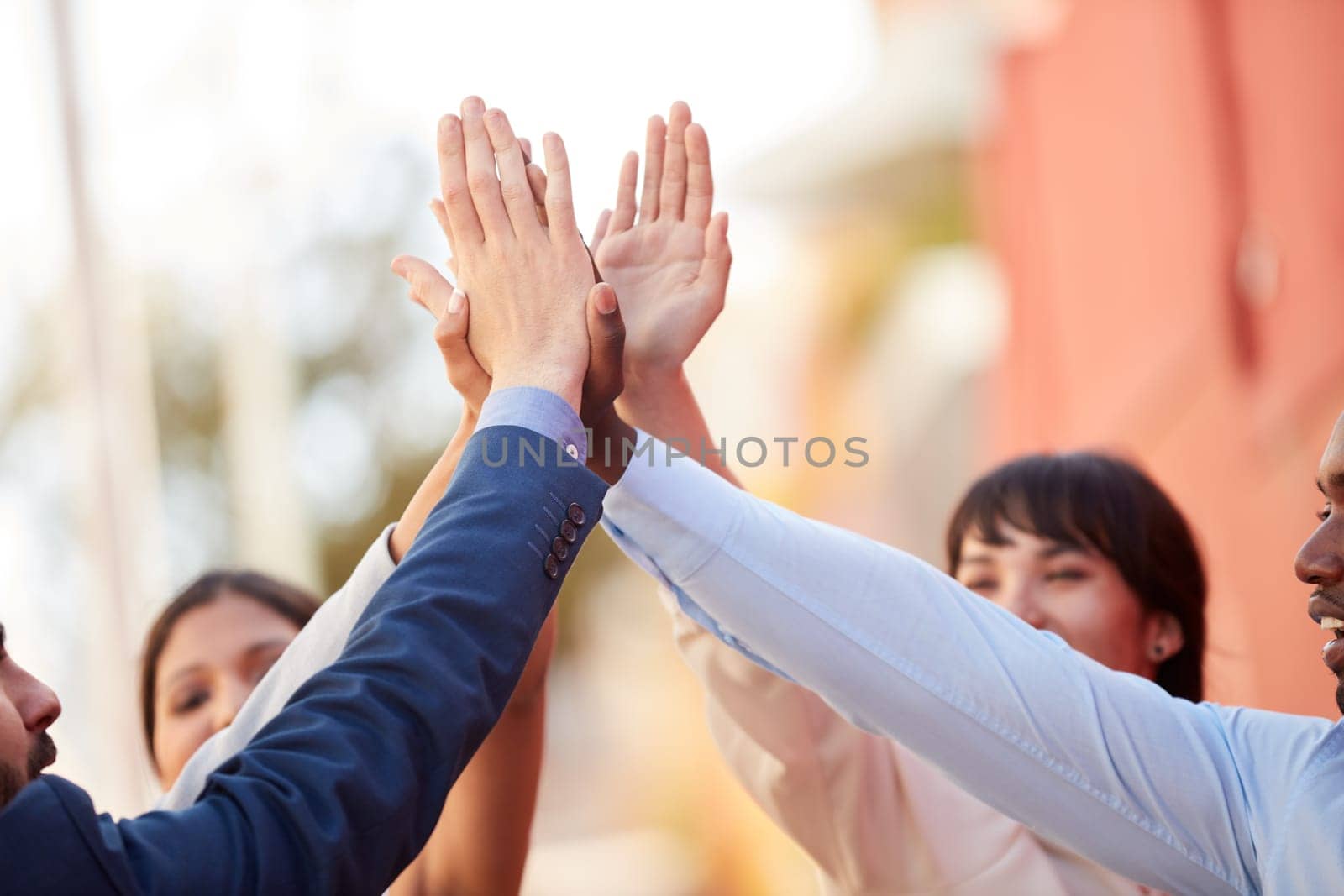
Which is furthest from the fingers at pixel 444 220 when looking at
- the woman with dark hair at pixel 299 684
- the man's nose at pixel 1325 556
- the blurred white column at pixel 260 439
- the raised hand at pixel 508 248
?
the blurred white column at pixel 260 439

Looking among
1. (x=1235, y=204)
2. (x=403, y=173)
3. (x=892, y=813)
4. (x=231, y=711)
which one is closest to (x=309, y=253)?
(x=403, y=173)

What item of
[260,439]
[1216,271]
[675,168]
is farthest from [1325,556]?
[260,439]

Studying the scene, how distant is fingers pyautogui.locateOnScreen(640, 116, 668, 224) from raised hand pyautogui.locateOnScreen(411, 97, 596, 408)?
11.2 inches

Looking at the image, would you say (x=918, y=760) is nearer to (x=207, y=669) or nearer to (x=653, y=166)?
(x=653, y=166)

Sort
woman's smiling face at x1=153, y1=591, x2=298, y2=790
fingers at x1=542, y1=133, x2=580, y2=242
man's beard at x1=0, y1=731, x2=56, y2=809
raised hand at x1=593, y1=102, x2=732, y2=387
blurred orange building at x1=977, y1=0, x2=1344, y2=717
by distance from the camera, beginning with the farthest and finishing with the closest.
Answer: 1. blurred orange building at x1=977, y1=0, x2=1344, y2=717
2. woman's smiling face at x1=153, y1=591, x2=298, y2=790
3. raised hand at x1=593, y1=102, x2=732, y2=387
4. fingers at x1=542, y1=133, x2=580, y2=242
5. man's beard at x1=0, y1=731, x2=56, y2=809

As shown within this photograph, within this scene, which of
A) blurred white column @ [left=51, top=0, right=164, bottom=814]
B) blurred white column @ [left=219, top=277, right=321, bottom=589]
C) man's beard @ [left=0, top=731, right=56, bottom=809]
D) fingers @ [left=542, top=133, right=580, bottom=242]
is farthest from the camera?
blurred white column @ [left=219, top=277, right=321, bottom=589]

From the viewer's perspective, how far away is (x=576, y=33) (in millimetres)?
5922

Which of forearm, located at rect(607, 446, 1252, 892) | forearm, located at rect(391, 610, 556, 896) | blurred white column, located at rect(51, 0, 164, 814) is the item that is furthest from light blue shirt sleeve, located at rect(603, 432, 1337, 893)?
blurred white column, located at rect(51, 0, 164, 814)

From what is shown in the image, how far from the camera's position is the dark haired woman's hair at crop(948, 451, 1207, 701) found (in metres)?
1.85

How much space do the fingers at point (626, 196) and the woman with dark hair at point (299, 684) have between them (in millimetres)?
327

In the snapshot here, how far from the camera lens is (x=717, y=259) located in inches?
58.2

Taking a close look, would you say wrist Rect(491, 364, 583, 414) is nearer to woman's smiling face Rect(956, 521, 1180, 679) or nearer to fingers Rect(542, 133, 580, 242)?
fingers Rect(542, 133, 580, 242)

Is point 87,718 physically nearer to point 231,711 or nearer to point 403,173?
point 231,711

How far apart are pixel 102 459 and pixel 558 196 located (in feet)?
9.86
